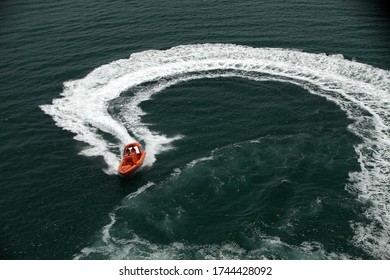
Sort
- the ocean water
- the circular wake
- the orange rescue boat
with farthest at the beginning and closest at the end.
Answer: the orange rescue boat < the circular wake < the ocean water

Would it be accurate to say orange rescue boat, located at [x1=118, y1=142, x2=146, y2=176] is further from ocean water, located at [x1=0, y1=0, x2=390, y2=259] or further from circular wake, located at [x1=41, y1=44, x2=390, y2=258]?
circular wake, located at [x1=41, y1=44, x2=390, y2=258]

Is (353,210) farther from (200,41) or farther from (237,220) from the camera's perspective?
(200,41)

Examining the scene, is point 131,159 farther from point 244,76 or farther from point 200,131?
point 244,76

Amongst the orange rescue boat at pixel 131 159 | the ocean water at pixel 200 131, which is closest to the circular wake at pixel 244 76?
the ocean water at pixel 200 131

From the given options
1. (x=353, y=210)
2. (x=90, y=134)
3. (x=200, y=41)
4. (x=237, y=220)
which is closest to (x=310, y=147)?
(x=353, y=210)

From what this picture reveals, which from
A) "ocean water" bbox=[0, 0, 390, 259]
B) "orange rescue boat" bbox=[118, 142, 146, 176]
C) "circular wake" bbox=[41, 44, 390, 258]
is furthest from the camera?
"orange rescue boat" bbox=[118, 142, 146, 176]

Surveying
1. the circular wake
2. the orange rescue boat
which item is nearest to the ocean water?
the circular wake

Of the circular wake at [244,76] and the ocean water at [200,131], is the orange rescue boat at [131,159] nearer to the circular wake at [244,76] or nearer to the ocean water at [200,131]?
the ocean water at [200,131]
